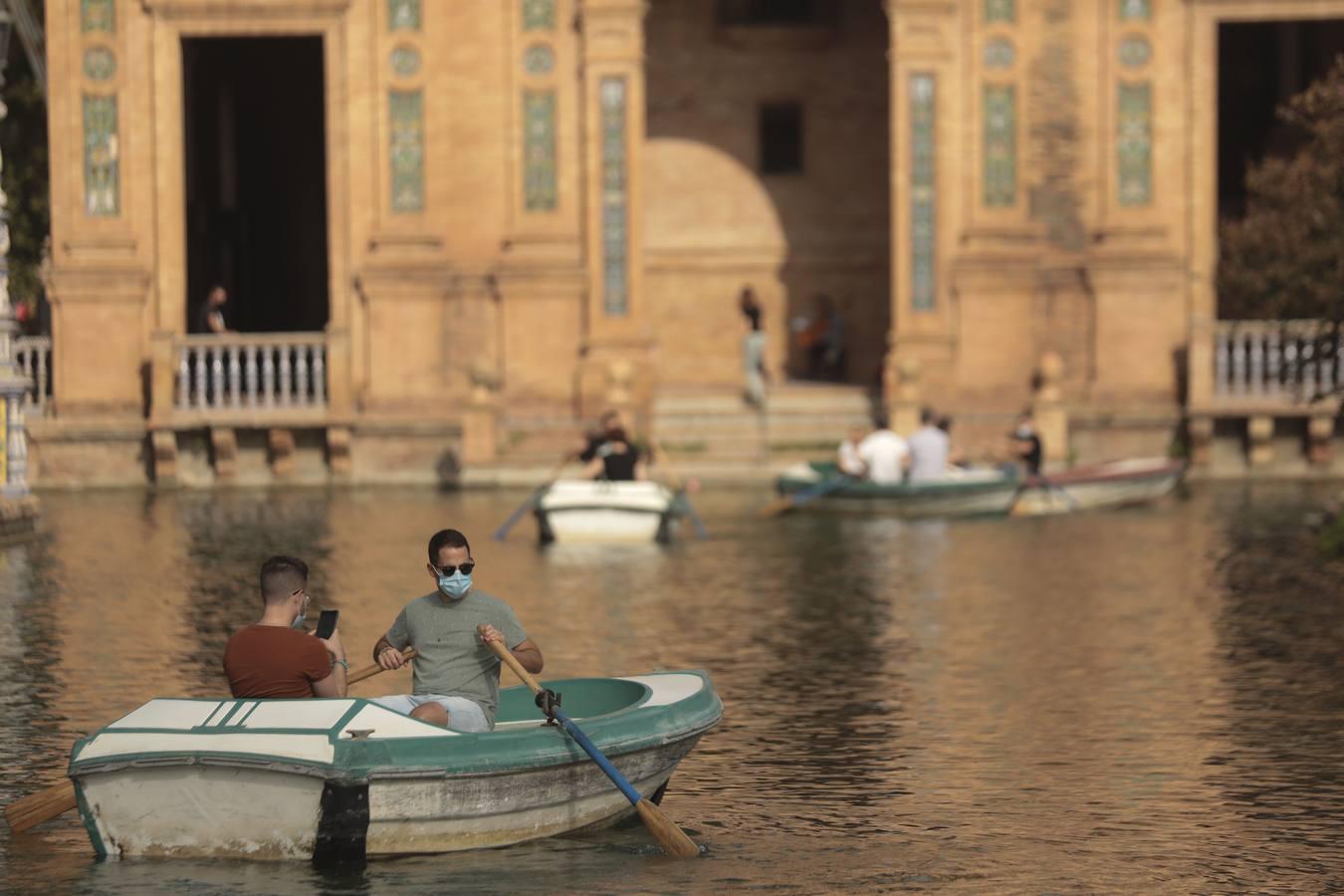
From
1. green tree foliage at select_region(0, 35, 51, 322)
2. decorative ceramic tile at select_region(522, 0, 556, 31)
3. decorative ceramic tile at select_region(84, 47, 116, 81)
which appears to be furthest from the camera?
green tree foliage at select_region(0, 35, 51, 322)

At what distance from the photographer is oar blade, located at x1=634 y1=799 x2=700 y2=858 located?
38.4 feet

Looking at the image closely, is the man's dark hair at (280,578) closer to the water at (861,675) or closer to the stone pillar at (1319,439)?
the water at (861,675)

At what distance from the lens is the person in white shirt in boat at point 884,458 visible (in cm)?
3108

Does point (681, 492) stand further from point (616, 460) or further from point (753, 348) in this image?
point (753, 348)

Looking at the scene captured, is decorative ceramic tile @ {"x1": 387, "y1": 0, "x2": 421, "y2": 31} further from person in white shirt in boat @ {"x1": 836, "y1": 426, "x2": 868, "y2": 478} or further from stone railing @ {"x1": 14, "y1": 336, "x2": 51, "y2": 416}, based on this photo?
person in white shirt in boat @ {"x1": 836, "y1": 426, "x2": 868, "y2": 478}

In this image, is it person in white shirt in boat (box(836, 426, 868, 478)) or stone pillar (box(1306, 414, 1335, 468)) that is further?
stone pillar (box(1306, 414, 1335, 468))

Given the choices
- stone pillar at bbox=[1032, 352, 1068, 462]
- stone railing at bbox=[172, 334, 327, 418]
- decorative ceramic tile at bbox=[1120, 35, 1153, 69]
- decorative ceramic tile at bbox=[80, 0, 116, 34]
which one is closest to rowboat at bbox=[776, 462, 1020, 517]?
stone pillar at bbox=[1032, 352, 1068, 462]

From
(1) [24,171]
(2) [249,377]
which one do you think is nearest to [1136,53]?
(2) [249,377]

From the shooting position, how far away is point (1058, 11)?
3712cm

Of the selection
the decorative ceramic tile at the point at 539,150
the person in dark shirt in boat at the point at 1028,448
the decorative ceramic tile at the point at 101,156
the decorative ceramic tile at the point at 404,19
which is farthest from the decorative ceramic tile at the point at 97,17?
the person in dark shirt in boat at the point at 1028,448

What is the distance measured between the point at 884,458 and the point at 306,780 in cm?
2034

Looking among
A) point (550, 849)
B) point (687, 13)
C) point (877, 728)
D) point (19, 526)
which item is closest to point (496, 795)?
point (550, 849)

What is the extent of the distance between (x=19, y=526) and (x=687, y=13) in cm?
1820

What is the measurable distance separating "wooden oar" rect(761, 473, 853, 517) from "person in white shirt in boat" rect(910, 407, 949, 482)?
811mm
